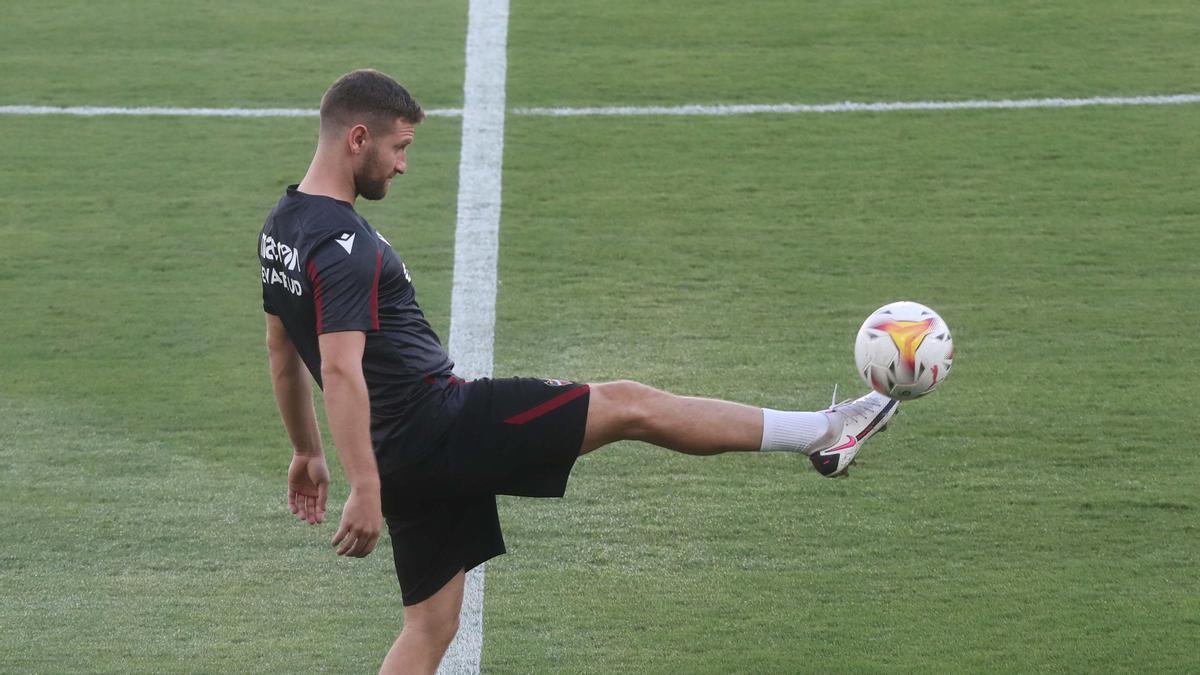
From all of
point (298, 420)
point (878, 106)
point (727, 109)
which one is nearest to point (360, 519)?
point (298, 420)

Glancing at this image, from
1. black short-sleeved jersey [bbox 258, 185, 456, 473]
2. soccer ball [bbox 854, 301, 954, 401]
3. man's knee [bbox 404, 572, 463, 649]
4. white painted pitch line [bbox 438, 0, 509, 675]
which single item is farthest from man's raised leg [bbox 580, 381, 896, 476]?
white painted pitch line [bbox 438, 0, 509, 675]

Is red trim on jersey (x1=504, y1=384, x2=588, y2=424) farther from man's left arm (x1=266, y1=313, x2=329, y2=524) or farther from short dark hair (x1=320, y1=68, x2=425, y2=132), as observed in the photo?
short dark hair (x1=320, y1=68, x2=425, y2=132)

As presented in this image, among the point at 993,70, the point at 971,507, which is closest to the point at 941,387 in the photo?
the point at 971,507

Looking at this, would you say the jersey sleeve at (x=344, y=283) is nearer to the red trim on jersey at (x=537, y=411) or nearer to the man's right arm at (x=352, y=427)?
the man's right arm at (x=352, y=427)

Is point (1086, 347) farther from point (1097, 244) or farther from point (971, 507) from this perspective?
point (971, 507)

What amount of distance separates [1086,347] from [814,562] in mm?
2357

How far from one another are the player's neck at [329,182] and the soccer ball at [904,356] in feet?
5.34

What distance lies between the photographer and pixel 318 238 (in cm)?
413

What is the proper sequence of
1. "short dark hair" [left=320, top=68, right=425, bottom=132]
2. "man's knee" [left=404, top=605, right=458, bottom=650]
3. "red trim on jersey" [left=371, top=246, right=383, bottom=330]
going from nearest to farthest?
"red trim on jersey" [left=371, top=246, right=383, bottom=330], "short dark hair" [left=320, top=68, right=425, bottom=132], "man's knee" [left=404, top=605, right=458, bottom=650]

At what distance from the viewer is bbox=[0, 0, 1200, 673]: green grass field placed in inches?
214

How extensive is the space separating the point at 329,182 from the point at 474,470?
884mm

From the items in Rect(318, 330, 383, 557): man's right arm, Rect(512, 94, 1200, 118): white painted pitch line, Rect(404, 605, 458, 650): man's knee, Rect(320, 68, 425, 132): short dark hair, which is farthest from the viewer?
Rect(512, 94, 1200, 118): white painted pitch line

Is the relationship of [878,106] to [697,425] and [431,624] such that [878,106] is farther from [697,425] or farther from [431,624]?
[431,624]

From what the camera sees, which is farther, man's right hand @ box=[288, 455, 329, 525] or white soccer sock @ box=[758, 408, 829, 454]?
man's right hand @ box=[288, 455, 329, 525]
